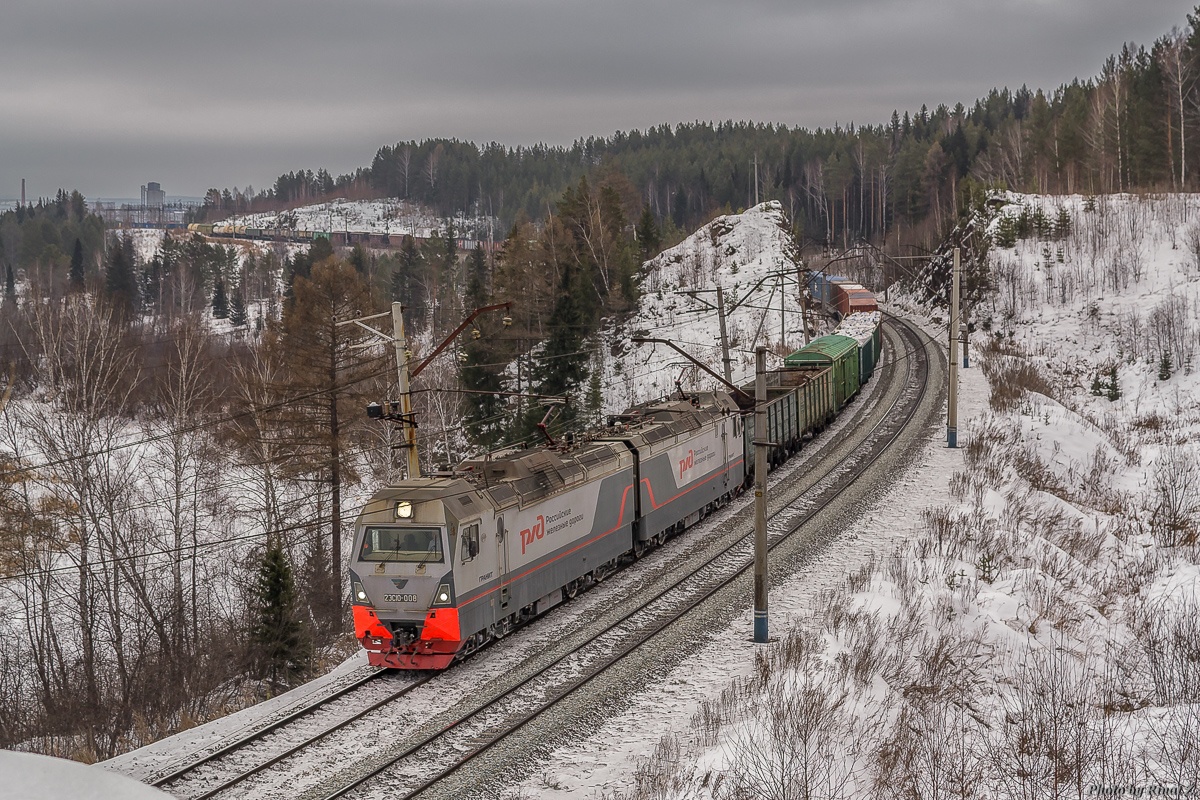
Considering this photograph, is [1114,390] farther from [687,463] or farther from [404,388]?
[404,388]

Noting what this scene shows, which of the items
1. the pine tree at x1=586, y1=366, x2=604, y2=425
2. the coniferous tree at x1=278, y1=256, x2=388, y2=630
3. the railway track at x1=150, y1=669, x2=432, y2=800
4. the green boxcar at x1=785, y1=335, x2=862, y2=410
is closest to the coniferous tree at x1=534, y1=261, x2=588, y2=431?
the pine tree at x1=586, y1=366, x2=604, y2=425

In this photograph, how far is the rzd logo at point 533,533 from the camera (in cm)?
1834

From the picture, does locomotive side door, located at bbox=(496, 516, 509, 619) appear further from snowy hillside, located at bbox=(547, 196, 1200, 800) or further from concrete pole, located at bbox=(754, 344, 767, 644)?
concrete pole, located at bbox=(754, 344, 767, 644)

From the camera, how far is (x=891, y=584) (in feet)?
66.6

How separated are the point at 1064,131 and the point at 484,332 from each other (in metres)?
69.6

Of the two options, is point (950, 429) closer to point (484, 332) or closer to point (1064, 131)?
Result: point (484, 332)

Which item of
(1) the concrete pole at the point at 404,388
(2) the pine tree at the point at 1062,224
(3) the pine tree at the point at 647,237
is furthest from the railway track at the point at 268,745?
(3) the pine tree at the point at 647,237

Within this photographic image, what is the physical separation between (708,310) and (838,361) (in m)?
26.1

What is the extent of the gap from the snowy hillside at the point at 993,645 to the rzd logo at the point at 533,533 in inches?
Result: 169

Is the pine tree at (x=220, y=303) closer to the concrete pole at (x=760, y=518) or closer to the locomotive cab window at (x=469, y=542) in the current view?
the locomotive cab window at (x=469, y=542)

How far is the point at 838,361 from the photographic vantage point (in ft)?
137

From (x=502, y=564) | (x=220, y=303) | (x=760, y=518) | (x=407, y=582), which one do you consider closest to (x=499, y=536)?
(x=502, y=564)

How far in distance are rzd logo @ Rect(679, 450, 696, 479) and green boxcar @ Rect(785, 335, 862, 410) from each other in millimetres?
16200

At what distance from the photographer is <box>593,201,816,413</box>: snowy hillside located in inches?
2270
